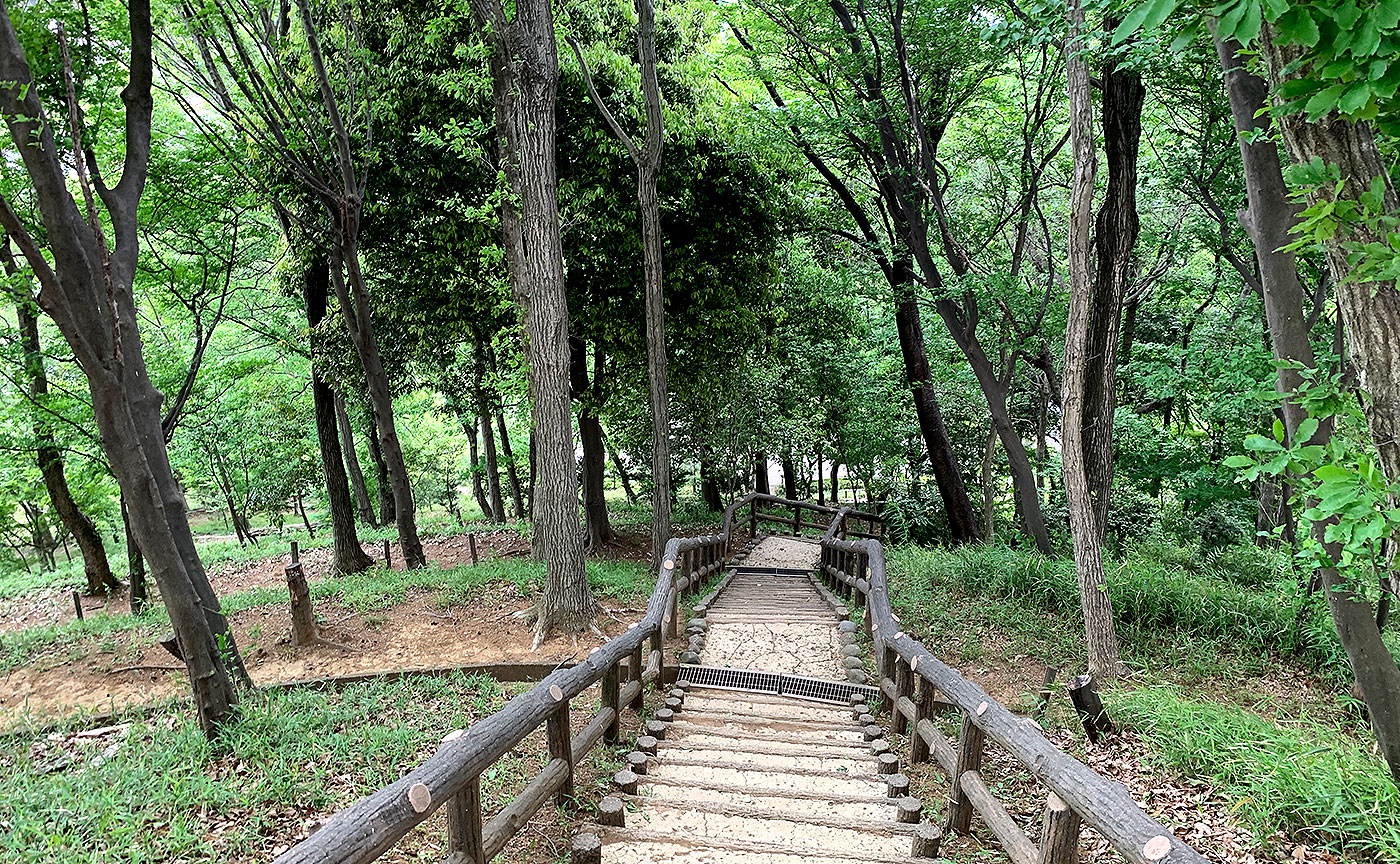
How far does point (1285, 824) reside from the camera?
3.69m

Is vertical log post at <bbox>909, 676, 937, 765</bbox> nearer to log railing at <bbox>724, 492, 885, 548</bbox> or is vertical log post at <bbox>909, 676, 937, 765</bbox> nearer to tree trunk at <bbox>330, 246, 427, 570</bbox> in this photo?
tree trunk at <bbox>330, 246, 427, 570</bbox>

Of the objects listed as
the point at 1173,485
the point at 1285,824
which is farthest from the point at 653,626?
the point at 1173,485

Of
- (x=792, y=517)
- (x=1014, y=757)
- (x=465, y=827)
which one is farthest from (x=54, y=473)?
(x=792, y=517)

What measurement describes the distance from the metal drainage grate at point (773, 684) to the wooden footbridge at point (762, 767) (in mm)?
15

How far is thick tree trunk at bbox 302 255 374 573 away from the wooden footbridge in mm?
6464

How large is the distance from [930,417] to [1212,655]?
647 centimetres

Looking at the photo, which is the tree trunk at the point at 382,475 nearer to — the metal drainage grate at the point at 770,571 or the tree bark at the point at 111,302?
the metal drainage grate at the point at 770,571

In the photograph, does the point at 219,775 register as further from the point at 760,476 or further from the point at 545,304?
the point at 760,476

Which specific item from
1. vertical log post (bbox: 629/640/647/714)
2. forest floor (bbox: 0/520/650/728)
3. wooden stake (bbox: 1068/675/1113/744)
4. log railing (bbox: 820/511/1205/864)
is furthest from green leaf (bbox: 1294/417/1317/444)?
forest floor (bbox: 0/520/650/728)

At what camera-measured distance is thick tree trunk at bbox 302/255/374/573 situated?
11.5 m

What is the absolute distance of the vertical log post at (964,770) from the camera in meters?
3.95

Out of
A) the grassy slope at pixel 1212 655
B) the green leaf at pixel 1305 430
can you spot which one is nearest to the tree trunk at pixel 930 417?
the grassy slope at pixel 1212 655

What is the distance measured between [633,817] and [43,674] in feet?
22.4

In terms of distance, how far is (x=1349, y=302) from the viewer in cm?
289
